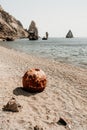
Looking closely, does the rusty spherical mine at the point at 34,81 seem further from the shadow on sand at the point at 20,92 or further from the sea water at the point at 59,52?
the sea water at the point at 59,52

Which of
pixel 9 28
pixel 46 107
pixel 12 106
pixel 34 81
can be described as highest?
pixel 9 28

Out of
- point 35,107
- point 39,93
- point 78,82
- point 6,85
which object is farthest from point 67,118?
point 78,82

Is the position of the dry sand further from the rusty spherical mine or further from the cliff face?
the cliff face

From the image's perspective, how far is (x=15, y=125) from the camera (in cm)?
604

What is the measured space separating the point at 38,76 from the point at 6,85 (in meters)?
1.55

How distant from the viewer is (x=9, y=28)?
5069 inches

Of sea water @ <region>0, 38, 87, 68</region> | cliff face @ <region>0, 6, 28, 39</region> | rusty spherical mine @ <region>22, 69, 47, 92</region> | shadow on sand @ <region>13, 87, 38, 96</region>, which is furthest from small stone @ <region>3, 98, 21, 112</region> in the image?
cliff face @ <region>0, 6, 28, 39</region>

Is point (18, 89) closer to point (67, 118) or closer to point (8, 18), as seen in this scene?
point (67, 118)

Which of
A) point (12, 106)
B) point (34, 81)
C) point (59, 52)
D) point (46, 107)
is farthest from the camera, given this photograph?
point (59, 52)

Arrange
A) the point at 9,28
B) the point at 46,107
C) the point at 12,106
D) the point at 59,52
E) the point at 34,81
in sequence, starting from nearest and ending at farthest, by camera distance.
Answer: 1. the point at 12,106
2. the point at 46,107
3. the point at 34,81
4. the point at 59,52
5. the point at 9,28

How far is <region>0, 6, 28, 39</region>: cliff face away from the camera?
4766 inches

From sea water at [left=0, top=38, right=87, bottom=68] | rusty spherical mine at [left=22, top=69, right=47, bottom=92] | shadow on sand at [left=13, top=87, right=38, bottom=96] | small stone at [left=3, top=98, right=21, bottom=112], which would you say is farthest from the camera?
sea water at [left=0, top=38, right=87, bottom=68]

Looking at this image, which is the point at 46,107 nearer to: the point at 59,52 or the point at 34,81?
the point at 34,81

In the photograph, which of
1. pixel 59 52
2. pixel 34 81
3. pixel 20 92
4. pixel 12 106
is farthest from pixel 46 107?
pixel 59 52
